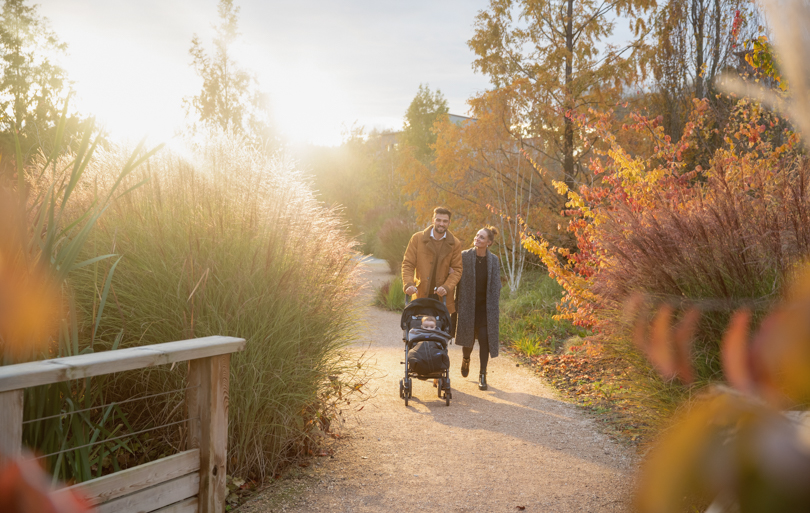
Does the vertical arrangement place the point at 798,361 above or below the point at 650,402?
above

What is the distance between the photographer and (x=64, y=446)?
93.4 inches

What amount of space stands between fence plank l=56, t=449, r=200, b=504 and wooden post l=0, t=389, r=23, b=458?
14.3 inches

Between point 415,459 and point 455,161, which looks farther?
point 455,161

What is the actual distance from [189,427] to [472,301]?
4431 mm

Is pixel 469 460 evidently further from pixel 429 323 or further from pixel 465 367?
pixel 465 367

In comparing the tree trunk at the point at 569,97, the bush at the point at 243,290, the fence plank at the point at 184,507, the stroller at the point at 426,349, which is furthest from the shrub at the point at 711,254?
the tree trunk at the point at 569,97

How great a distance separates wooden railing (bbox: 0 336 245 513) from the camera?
1979 mm

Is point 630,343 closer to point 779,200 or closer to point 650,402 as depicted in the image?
point 650,402

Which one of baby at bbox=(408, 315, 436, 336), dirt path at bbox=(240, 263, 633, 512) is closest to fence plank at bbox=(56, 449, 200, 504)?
dirt path at bbox=(240, 263, 633, 512)

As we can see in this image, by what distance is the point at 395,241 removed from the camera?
689 inches

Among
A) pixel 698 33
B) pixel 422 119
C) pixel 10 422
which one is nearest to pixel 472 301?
pixel 10 422

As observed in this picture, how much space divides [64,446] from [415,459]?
258 centimetres

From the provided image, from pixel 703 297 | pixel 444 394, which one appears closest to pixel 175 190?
pixel 444 394

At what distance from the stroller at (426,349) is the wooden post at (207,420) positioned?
118 inches
